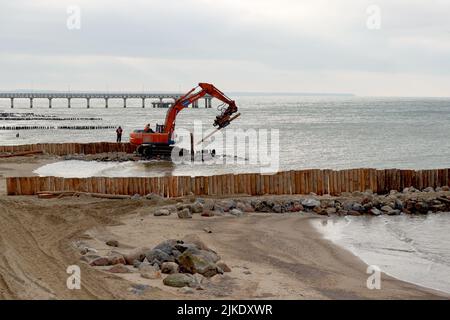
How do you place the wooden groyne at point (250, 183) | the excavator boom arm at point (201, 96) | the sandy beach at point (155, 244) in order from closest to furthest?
the sandy beach at point (155, 244), the wooden groyne at point (250, 183), the excavator boom arm at point (201, 96)

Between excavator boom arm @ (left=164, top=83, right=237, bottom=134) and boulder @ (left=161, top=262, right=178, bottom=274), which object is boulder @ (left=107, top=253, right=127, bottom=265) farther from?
excavator boom arm @ (left=164, top=83, right=237, bottom=134)

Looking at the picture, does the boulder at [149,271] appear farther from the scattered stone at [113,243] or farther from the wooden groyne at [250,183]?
the wooden groyne at [250,183]

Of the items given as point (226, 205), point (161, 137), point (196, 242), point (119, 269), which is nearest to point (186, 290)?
point (119, 269)

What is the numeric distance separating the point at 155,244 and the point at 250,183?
9.03m

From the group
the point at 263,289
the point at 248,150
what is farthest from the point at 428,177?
the point at 248,150

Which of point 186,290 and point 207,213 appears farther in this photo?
point 207,213

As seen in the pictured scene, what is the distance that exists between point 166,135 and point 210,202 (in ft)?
72.1

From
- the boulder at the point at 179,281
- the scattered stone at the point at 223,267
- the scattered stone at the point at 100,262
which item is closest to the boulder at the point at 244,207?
the scattered stone at the point at 223,267

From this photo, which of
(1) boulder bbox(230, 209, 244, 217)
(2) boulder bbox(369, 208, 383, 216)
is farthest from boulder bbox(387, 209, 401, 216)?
(1) boulder bbox(230, 209, 244, 217)

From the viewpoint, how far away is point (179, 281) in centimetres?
1313

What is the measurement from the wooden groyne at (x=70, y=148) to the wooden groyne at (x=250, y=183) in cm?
2292

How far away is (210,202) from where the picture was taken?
2297cm

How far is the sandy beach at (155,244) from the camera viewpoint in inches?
499

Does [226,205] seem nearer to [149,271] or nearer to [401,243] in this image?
[401,243]
